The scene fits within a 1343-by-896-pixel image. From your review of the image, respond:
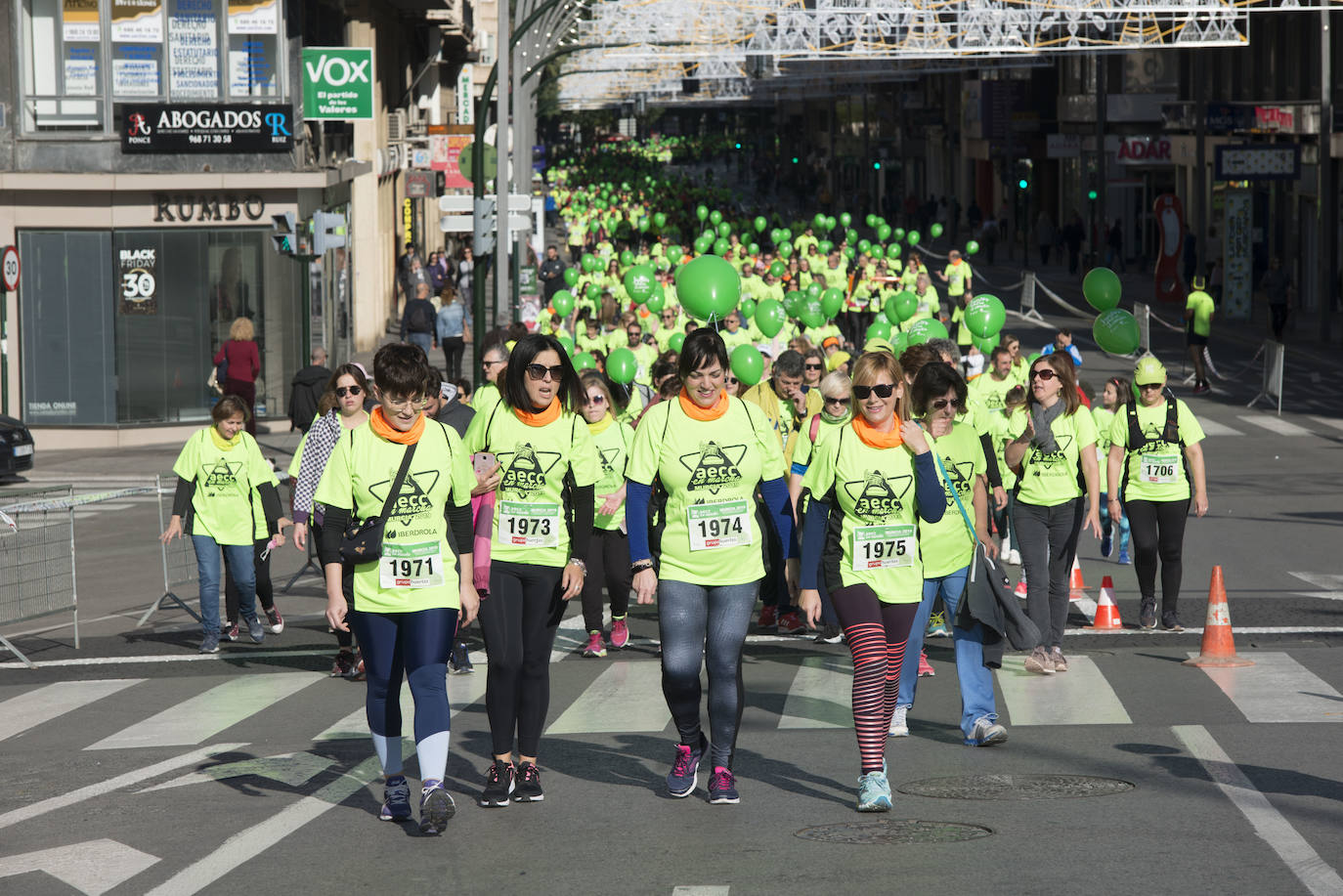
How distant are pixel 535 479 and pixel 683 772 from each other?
1.29m

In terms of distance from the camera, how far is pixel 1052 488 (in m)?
11.1

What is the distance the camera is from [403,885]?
6.78 metres

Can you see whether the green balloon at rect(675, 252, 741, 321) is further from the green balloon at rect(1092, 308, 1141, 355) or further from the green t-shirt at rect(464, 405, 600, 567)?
the green t-shirt at rect(464, 405, 600, 567)

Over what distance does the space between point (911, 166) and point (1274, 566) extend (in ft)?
301

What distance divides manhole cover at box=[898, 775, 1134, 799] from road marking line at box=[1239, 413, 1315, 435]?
58.8 ft

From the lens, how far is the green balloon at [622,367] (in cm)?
1737

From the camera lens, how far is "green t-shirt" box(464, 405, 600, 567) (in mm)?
7828

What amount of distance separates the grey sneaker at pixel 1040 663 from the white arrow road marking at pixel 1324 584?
3560 mm

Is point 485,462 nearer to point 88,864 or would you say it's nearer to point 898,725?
point 88,864

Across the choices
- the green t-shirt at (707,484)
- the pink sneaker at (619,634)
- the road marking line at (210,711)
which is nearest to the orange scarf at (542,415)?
the green t-shirt at (707,484)

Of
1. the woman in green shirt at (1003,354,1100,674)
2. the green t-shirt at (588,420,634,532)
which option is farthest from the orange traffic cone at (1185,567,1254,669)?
the green t-shirt at (588,420,634,532)

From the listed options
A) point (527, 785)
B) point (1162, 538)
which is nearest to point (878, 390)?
point (527, 785)

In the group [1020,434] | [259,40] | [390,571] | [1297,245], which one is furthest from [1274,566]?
[1297,245]

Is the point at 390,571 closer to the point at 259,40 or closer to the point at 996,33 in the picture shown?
the point at 259,40
